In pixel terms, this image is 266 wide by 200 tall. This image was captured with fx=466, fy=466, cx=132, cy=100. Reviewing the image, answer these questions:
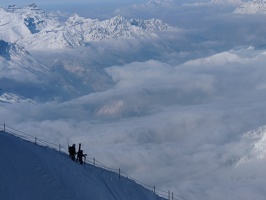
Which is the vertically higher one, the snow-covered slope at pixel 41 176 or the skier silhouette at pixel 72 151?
the skier silhouette at pixel 72 151

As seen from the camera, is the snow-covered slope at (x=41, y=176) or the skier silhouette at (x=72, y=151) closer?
the snow-covered slope at (x=41, y=176)

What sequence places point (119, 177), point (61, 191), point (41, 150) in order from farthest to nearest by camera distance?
1. point (119, 177)
2. point (41, 150)
3. point (61, 191)

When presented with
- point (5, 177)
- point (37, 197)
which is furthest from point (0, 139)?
point (37, 197)

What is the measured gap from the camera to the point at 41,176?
141 ft

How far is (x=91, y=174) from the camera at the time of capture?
5372 cm

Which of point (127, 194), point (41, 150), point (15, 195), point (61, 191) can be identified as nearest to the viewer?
point (15, 195)

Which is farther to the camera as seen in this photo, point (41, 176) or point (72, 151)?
point (72, 151)

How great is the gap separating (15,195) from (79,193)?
7.13 metres

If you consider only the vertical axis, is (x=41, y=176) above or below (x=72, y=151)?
below

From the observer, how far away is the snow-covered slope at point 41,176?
40.8 m

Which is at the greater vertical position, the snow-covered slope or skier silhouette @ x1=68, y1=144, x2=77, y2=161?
skier silhouette @ x1=68, y1=144, x2=77, y2=161

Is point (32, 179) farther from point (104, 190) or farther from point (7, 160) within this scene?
point (104, 190)

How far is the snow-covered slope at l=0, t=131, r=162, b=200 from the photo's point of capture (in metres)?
40.8

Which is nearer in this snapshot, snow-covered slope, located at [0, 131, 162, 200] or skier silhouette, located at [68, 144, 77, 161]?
snow-covered slope, located at [0, 131, 162, 200]
